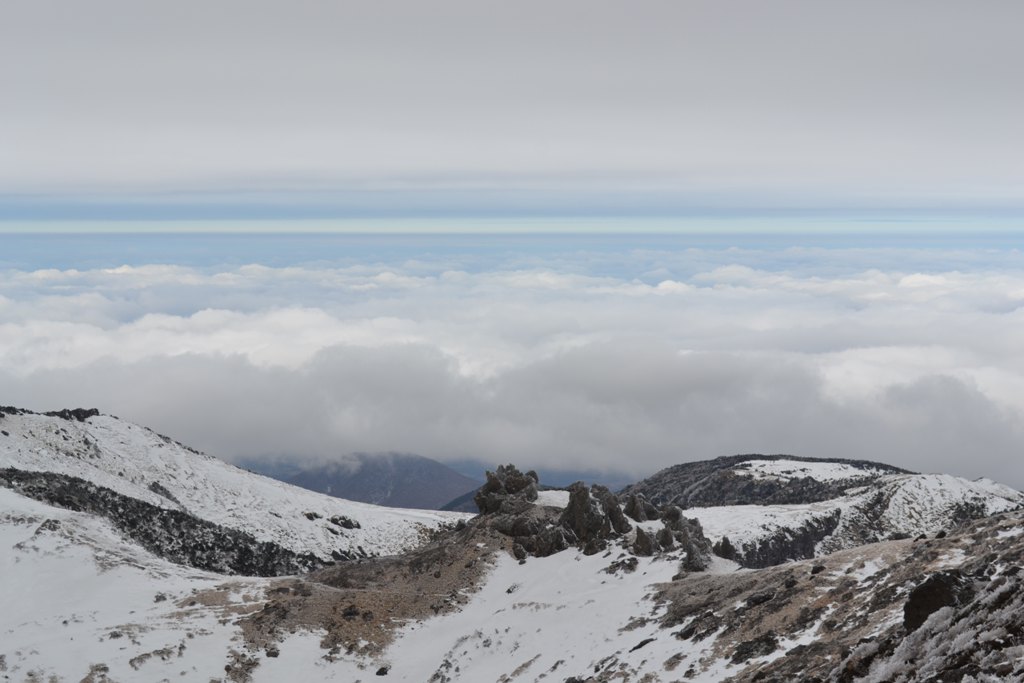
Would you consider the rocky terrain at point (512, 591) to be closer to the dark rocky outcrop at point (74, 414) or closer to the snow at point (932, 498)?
the snow at point (932, 498)

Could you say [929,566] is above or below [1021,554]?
below

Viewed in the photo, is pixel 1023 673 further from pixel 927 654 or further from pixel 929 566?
pixel 929 566

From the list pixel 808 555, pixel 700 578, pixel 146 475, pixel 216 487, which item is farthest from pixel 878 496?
pixel 146 475

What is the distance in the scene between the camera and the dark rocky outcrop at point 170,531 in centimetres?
7119

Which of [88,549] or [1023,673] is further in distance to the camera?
[88,549]

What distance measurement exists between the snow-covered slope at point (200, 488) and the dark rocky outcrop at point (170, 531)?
3640mm

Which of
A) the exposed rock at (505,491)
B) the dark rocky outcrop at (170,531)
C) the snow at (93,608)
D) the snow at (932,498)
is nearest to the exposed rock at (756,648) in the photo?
the snow at (93,608)

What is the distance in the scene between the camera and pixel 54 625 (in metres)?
45.4

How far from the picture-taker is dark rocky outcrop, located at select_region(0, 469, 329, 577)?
234ft

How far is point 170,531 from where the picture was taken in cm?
7556

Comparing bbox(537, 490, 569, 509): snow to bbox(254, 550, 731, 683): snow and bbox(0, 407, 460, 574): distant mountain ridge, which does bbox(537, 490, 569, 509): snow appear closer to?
bbox(254, 550, 731, 683): snow

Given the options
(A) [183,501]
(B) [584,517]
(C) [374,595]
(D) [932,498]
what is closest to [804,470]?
(D) [932,498]

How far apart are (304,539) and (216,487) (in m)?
19.4

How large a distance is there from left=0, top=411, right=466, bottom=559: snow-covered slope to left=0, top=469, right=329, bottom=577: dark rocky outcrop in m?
3.64
